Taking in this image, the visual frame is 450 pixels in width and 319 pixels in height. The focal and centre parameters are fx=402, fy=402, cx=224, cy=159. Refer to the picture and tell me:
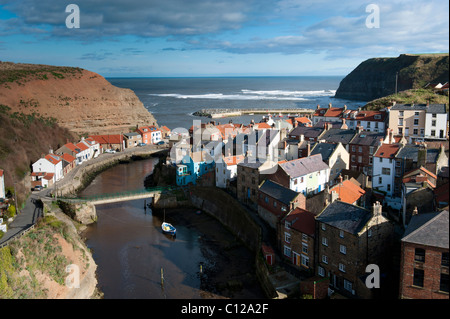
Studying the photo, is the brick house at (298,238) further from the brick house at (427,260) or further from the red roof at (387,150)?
the red roof at (387,150)

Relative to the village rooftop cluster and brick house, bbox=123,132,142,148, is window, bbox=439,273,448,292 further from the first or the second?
brick house, bbox=123,132,142,148

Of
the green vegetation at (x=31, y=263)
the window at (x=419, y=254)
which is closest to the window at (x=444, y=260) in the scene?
the window at (x=419, y=254)

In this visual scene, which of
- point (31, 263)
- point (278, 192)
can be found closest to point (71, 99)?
point (31, 263)

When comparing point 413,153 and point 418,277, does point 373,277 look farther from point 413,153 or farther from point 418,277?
point 413,153

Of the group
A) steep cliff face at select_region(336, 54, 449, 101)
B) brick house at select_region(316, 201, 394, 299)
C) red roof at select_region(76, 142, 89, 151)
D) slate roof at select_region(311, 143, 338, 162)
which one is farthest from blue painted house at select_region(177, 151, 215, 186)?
steep cliff face at select_region(336, 54, 449, 101)
